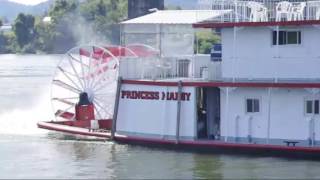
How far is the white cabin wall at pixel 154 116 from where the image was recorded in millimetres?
27312

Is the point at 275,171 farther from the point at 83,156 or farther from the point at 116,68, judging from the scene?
the point at 116,68

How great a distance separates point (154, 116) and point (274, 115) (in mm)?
3960

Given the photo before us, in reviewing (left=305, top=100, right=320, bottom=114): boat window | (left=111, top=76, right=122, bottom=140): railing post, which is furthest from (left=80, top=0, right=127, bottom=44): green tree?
(left=305, top=100, right=320, bottom=114): boat window

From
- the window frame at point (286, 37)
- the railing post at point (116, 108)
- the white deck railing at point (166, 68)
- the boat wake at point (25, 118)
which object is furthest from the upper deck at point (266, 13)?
the boat wake at point (25, 118)

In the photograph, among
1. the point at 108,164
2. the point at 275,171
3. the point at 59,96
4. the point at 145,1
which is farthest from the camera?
the point at 145,1

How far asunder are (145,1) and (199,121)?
55833 mm

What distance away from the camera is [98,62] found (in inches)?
1294

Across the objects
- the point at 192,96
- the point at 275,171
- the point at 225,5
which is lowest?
the point at 275,171

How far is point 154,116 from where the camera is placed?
2791 cm

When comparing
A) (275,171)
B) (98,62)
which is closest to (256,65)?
(275,171)

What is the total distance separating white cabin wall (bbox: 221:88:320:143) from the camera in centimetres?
2567

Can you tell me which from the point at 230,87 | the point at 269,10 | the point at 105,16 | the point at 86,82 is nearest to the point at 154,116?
the point at 230,87

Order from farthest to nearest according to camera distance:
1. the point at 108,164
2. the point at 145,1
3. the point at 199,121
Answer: the point at 145,1 < the point at 199,121 < the point at 108,164

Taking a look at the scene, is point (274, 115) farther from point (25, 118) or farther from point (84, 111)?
point (25, 118)
